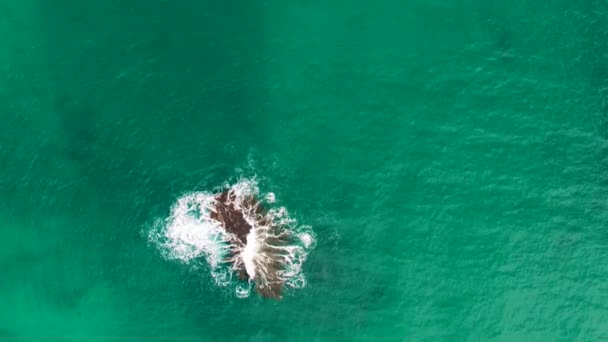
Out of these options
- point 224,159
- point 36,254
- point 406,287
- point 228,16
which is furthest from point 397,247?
point 36,254

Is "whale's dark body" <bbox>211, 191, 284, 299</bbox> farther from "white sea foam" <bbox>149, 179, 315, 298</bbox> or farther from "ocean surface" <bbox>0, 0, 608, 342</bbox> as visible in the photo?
"ocean surface" <bbox>0, 0, 608, 342</bbox>

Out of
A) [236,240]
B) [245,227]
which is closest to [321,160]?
[245,227]

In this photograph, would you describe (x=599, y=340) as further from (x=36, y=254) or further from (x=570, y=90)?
(x=36, y=254)

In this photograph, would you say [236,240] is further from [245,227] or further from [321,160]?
[321,160]

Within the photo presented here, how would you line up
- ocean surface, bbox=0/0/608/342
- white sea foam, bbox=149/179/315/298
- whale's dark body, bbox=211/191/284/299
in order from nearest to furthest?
ocean surface, bbox=0/0/608/342 < whale's dark body, bbox=211/191/284/299 < white sea foam, bbox=149/179/315/298

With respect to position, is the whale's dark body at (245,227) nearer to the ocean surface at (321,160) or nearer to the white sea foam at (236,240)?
the white sea foam at (236,240)

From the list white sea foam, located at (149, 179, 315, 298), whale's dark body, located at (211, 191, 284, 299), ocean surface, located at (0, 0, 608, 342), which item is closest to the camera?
ocean surface, located at (0, 0, 608, 342)

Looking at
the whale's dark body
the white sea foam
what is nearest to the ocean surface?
the white sea foam
